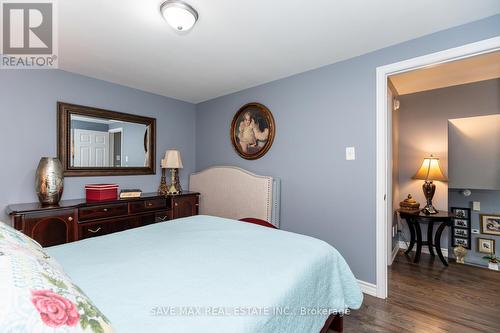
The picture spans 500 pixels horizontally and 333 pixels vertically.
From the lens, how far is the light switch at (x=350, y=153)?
2.37 metres

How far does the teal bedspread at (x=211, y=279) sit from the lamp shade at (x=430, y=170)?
103 inches

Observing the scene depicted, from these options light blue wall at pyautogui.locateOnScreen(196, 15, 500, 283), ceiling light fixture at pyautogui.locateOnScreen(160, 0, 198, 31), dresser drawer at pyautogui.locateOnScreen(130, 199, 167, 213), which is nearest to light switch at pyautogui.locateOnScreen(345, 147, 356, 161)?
light blue wall at pyautogui.locateOnScreen(196, 15, 500, 283)

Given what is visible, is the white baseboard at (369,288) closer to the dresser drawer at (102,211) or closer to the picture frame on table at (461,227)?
the picture frame on table at (461,227)

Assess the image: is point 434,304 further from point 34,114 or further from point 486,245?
point 34,114

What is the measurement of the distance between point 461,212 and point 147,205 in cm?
409

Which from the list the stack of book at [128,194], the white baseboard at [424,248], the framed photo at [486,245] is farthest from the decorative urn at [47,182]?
the framed photo at [486,245]

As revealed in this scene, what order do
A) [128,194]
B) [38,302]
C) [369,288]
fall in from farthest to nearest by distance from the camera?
[128,194]
[369,288]
[38,302]

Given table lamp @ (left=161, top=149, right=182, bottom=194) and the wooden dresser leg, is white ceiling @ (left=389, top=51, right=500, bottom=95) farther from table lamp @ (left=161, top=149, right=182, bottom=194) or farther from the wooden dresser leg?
table lamp @ (left=161, top=149, right=182, bottom=194)

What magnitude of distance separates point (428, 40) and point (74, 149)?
3691 mm

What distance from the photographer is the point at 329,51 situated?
226 cm

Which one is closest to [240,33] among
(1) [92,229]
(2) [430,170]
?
(1) [92,229]

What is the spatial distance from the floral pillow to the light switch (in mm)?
2322

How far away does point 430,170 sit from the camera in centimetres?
325

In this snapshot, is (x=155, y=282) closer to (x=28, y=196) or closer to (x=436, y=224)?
(x=28, y=196)
